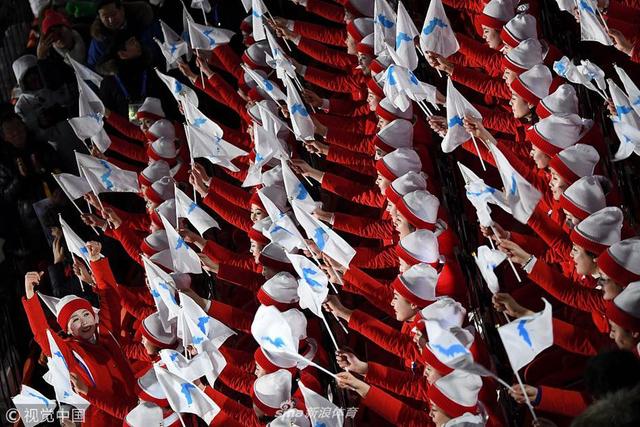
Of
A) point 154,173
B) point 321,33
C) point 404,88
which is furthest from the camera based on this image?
point 321,33

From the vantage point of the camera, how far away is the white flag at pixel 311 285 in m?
5.18

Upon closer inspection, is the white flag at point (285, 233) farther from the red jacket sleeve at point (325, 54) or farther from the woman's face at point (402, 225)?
the red jacket sleeve at point (325, 54)

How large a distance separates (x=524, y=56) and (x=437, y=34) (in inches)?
25.0

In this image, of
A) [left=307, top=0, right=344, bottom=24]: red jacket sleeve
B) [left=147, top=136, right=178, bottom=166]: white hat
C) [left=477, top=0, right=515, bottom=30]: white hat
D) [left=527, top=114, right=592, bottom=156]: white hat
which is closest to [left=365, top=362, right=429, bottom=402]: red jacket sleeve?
[left=527, top=114, right=592, bottom=156]: white hat

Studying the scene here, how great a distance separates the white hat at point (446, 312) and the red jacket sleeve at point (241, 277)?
1.70m

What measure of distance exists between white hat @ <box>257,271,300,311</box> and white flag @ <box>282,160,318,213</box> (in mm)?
504

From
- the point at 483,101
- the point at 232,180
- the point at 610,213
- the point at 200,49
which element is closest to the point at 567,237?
the point at 610,213

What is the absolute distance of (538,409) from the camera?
445cm

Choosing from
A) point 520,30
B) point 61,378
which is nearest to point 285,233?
point 61,378

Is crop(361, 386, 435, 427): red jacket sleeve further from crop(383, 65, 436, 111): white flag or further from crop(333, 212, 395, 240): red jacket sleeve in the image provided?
crop(383, 65, 436, 111): white flag

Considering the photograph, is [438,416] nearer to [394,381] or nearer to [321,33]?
[394,381]

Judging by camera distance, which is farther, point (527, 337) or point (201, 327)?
point (201, 327)

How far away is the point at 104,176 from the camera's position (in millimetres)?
7207

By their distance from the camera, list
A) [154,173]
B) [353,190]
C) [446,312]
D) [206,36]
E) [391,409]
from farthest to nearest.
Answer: [206,36]
[154,173]
[353,190]
[391,409]
[446,312]
